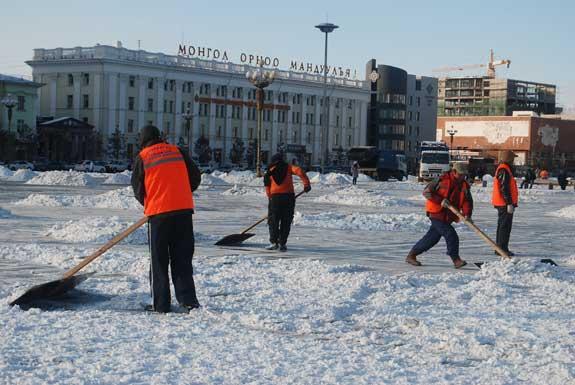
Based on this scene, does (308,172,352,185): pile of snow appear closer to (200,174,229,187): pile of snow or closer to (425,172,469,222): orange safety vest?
(200,174,229,187): pile of snow

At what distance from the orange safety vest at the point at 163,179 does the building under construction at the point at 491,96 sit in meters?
164

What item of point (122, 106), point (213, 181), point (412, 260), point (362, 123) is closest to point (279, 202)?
point (412, 260)

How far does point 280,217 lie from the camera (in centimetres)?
1313

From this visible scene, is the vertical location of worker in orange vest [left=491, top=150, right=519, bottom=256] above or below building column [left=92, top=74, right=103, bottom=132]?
below

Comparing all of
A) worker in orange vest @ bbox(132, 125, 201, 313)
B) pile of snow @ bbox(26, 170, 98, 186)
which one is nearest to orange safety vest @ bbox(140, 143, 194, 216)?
worker in orange vest @ bbox(132, 125, 201, 313)

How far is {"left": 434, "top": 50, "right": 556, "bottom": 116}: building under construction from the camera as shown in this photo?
168250mm

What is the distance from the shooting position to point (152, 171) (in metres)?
7.91

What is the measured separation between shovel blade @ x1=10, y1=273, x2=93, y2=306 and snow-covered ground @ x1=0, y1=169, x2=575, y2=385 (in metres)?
0.16

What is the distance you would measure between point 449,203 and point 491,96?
162 meters

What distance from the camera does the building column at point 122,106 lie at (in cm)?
9894

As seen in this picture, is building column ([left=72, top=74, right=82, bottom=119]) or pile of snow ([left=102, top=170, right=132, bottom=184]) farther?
building column ([left=72, top=74, right=82, bottom=119])

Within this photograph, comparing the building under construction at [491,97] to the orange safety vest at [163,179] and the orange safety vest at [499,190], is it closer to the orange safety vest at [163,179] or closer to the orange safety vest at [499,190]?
the orange safety vest at [499,190]

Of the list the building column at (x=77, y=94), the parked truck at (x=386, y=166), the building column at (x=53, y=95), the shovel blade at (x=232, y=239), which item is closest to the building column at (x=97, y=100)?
the building column at (x=77, y=94)

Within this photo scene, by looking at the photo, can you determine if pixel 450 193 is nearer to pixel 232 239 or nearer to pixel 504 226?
pixel 504 226
